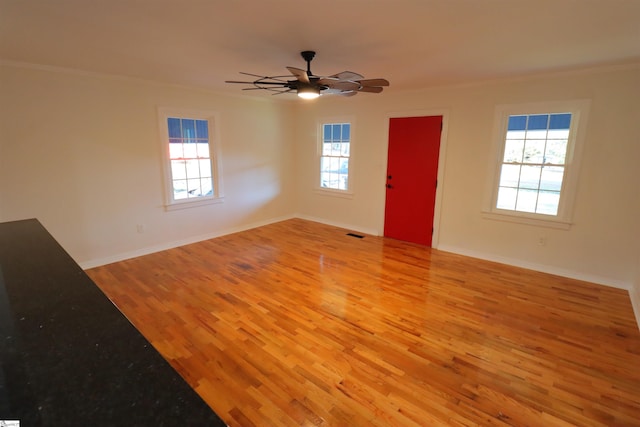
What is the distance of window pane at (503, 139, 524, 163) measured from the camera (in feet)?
13.1

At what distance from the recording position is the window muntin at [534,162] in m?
3.74

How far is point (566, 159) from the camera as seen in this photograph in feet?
12.1

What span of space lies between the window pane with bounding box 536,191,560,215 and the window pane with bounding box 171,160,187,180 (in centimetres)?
513

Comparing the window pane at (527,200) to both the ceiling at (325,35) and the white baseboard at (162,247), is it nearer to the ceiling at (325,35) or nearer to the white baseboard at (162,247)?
the ceiling at (325,35)

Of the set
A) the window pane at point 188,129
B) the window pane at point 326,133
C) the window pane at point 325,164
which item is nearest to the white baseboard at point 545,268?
the window pane at point 325,164

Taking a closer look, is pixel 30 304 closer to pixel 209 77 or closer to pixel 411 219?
pixel 209 77

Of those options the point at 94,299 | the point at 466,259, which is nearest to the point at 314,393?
the point at 94,299

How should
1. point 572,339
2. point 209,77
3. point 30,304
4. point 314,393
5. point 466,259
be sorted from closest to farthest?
point 30,304 → point 314,393 → point 572,339 → point 209,77 → point 466,259

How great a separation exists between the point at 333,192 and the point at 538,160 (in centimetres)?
333

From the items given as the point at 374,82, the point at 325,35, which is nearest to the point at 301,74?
the point at 325,35

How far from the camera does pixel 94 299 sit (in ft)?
3.75

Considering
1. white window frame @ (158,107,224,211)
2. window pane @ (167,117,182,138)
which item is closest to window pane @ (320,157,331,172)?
white window frame @ (158,107,224,211)

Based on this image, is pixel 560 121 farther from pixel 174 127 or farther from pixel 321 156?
pixel 174 127

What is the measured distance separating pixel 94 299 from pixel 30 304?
21cm
